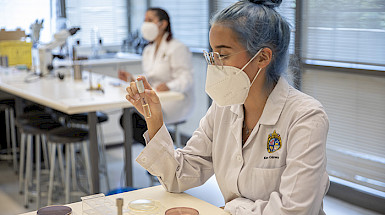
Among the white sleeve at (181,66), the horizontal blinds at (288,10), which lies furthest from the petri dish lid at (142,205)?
the white sleeve at (181,66)

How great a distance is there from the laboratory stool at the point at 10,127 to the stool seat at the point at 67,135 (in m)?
1.32

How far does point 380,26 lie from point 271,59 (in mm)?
1735

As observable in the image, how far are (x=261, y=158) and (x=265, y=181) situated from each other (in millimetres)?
77

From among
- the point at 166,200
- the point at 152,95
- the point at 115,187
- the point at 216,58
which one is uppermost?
the point at 216,58

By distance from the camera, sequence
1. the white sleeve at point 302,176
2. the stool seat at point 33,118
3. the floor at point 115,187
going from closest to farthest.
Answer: the white sleeve at point 302,176 < the floor at point 115,187 < the stool seat at point 33,118

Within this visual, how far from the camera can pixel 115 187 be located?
4.00 metres

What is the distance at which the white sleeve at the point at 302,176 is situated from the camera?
4.62ft

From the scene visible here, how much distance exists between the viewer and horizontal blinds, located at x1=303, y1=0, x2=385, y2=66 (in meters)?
3.11

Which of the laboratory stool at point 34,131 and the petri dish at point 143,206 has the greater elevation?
the petri dish at point 143,206

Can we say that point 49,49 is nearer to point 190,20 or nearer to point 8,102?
point 8,102

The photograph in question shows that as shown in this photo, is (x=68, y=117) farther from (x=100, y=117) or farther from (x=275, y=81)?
(x=275, y=81)

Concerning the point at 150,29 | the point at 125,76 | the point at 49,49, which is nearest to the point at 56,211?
the point at 125,76

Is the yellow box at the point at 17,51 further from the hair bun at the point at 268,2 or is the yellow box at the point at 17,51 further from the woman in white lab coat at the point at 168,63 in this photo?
the hair bun at the point at 268,2

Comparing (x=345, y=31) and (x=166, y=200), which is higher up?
(x=345, y=31)
